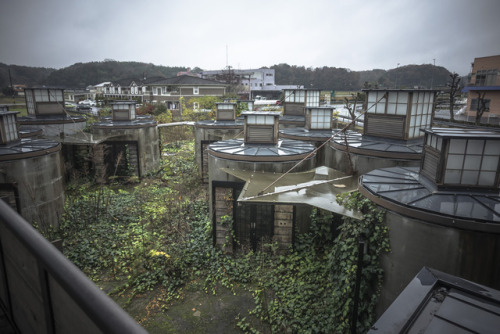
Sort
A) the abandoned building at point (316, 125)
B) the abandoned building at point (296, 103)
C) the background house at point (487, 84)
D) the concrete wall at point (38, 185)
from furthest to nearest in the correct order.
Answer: the background house at point (487, 84)
the abandoned building at point (296, 103)
the abandoned building at point (316, 125)
the concrete wall at point (38, 185)

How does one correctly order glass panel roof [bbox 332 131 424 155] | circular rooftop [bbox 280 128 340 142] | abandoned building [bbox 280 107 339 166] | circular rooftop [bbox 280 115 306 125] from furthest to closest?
circular rooftop [bbox 280 115 306 125] < abandoned building [bbox 280 107 339 166] < circular rooftop [bbox 280 128 340 142] < glass panel roof [bbox 332 131 424 155]

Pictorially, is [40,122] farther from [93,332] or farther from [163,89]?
[163,89]

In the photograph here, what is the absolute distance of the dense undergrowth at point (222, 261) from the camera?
7223 millimetres

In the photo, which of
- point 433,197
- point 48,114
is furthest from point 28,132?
point 433,197

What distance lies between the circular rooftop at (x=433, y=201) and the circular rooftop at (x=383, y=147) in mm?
2814

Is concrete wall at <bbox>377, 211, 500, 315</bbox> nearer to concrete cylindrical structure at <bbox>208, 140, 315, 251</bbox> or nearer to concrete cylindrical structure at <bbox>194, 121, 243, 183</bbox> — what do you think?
concrete cylindrical structure at <bbox>208, 140, 315, 251</bbox>

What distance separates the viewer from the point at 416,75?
63.3m

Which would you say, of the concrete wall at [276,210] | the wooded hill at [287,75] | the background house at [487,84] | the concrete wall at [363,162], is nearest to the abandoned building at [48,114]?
the concrete wall at [276,210]

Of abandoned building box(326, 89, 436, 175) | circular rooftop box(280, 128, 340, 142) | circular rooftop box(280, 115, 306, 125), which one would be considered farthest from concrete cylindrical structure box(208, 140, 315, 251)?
circular rooftop box(280, 115, 306, 125)

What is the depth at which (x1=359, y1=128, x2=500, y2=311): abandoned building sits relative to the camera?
5.73 metres

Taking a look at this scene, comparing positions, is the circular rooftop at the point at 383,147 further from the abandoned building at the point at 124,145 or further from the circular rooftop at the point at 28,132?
the circular rooftop at the point at 28,132

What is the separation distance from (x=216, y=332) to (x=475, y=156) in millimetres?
7762

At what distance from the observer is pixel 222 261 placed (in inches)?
430

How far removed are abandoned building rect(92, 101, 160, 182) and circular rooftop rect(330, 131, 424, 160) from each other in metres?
12.8
